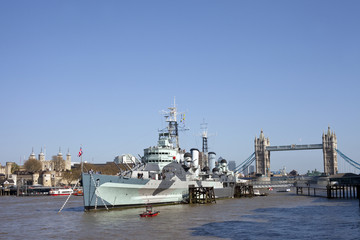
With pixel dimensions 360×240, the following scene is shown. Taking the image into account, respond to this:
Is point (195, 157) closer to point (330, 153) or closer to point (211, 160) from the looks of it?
point (211, 160)

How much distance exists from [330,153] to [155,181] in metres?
160

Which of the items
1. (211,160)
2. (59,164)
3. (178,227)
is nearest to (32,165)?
(59,164)

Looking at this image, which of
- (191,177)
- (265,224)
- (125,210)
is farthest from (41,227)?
(191,177)

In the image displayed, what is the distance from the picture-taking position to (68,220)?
1304 inches

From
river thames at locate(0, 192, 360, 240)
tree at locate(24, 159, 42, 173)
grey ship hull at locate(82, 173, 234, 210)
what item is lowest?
river thames at locate(0, 192, 360, 240)

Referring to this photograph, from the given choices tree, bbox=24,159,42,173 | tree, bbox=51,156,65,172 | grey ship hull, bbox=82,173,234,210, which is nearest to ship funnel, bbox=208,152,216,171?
grey ship hull, bbox=82,173,234,210

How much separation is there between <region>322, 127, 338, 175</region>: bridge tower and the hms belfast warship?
131161 mm

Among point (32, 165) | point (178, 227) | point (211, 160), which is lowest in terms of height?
point (178, 227)

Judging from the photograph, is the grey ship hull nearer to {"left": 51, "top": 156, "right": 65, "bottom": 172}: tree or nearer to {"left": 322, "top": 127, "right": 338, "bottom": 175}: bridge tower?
{"left": 51, "top": 156, "right": 65, "bottom": 172}: tree

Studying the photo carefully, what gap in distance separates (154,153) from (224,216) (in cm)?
1521

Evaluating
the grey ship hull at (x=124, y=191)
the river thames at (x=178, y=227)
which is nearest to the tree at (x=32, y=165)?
the grey ship hull at (x=124, y=191)

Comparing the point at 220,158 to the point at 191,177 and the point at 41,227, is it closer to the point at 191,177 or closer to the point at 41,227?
the point at 191,177

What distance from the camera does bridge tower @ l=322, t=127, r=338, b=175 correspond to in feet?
589

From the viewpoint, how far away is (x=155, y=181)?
4134 cm
